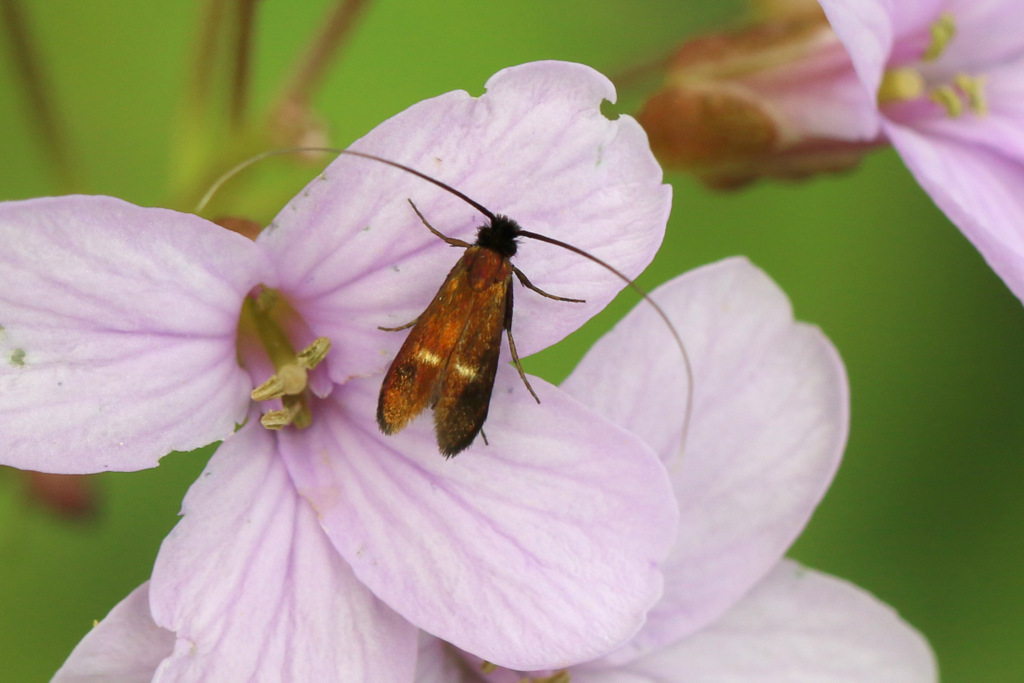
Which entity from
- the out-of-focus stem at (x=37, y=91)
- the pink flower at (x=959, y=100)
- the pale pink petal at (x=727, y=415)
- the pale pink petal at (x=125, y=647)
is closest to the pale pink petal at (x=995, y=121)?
the pink flower at (x=959, y=100)

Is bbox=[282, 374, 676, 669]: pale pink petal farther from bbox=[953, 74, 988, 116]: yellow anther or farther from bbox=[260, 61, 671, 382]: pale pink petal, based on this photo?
bbox=[953, 74, 988, 116]: yellow anther

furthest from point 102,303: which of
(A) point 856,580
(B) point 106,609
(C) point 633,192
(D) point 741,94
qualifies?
(A) point 856,580

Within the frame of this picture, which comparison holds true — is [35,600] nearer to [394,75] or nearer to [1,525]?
[1,525]

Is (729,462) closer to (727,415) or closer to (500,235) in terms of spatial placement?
(727,415)

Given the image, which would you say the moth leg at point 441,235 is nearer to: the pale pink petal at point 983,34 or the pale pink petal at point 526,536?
the pale pink petal at point 526,536

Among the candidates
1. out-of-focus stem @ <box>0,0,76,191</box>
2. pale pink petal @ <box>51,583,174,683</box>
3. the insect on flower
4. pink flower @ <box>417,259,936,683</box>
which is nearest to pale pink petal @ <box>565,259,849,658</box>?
pink flower @ <box>417,259,936,683</box>

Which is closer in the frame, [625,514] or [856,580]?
[625,514]
